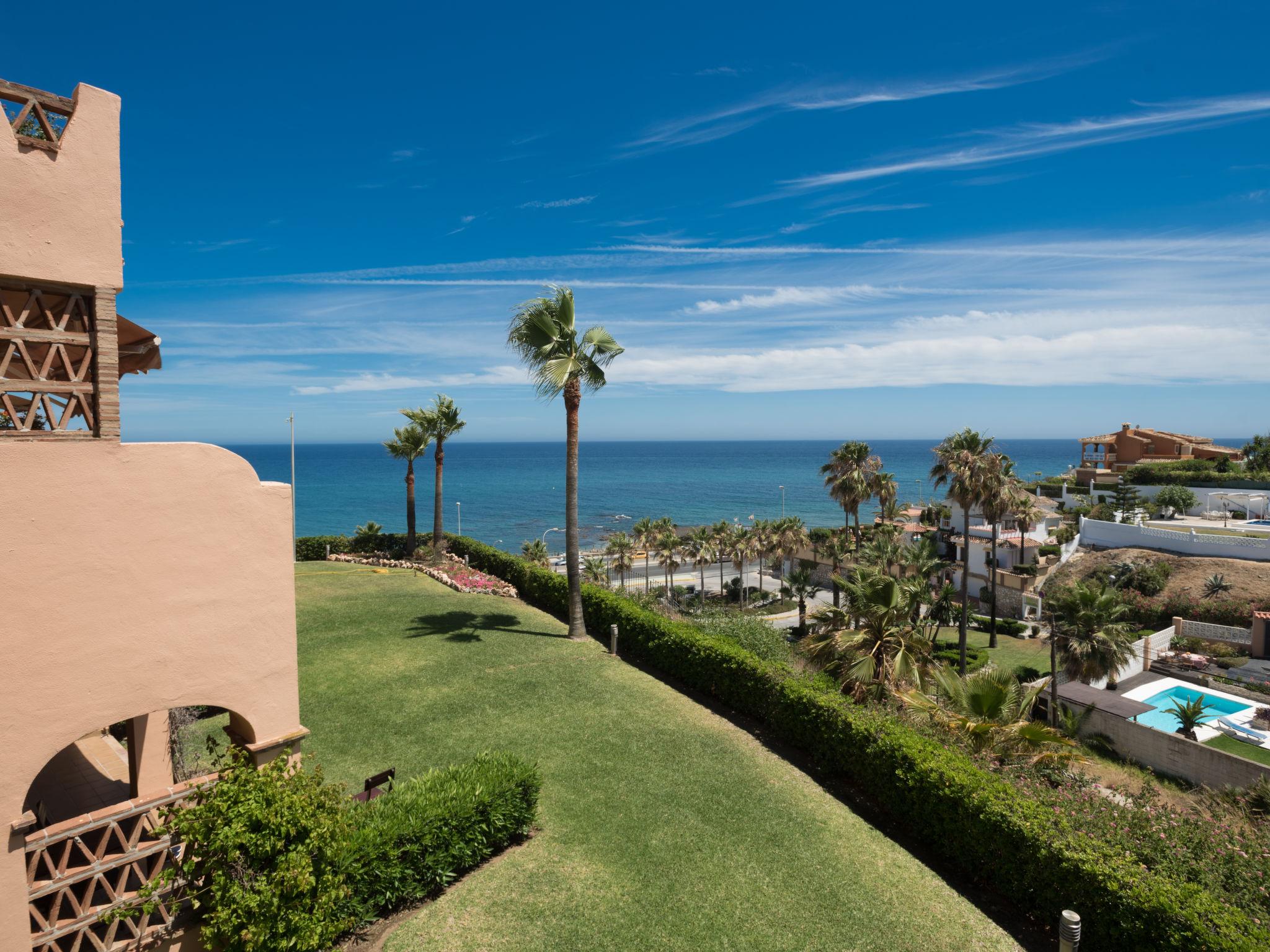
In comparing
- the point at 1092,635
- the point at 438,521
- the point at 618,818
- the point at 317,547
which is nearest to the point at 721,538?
the point at 438,521

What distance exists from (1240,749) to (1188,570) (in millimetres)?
25261

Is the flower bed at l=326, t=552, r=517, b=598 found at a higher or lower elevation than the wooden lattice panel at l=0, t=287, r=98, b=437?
lower

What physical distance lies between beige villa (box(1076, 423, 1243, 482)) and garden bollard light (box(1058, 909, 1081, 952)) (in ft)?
272

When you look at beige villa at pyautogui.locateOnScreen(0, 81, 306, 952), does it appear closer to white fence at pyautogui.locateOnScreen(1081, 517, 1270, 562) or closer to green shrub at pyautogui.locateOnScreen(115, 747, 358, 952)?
green shrub at pyautogui.locateOnScreen(115, 747, 358, 952)

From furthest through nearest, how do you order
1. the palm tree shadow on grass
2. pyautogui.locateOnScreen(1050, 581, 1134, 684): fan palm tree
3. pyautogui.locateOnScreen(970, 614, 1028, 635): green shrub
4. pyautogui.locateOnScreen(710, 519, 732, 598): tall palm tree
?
pyautogui.locateOnScreen(710, 519, 732, 598): tall palm tree, pyautogui.locateOnScreen(970, 614, 1028, 635): green shrub, pyautogui.locateOnScreen(1050, 581, 1134, 684): fan palm tree, the palm tree shadow on grass

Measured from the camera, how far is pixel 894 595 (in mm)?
14281

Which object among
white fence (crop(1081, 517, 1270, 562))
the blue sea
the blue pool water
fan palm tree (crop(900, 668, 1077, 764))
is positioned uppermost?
fan palm tree (crop(900, 668, 1077, 764))

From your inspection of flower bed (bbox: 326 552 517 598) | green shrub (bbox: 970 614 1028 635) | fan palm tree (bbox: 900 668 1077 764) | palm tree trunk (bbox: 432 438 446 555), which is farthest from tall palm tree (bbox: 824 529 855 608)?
fan palm tree (bbox: 900 668 1077 764)

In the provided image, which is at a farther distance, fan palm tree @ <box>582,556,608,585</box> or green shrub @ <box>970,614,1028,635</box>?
fan palm tree @ <box>582,556,608,585</box>

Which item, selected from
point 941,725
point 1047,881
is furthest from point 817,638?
point 1047,881

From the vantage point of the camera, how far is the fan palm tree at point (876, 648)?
13.6 meters

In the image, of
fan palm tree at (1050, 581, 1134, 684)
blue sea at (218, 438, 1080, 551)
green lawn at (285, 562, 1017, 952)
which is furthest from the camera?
blue sea at (218, 438, 1080, 551)

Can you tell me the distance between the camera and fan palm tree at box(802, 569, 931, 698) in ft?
44.5

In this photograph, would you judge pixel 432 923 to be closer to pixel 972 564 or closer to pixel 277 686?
pixel 277 686
